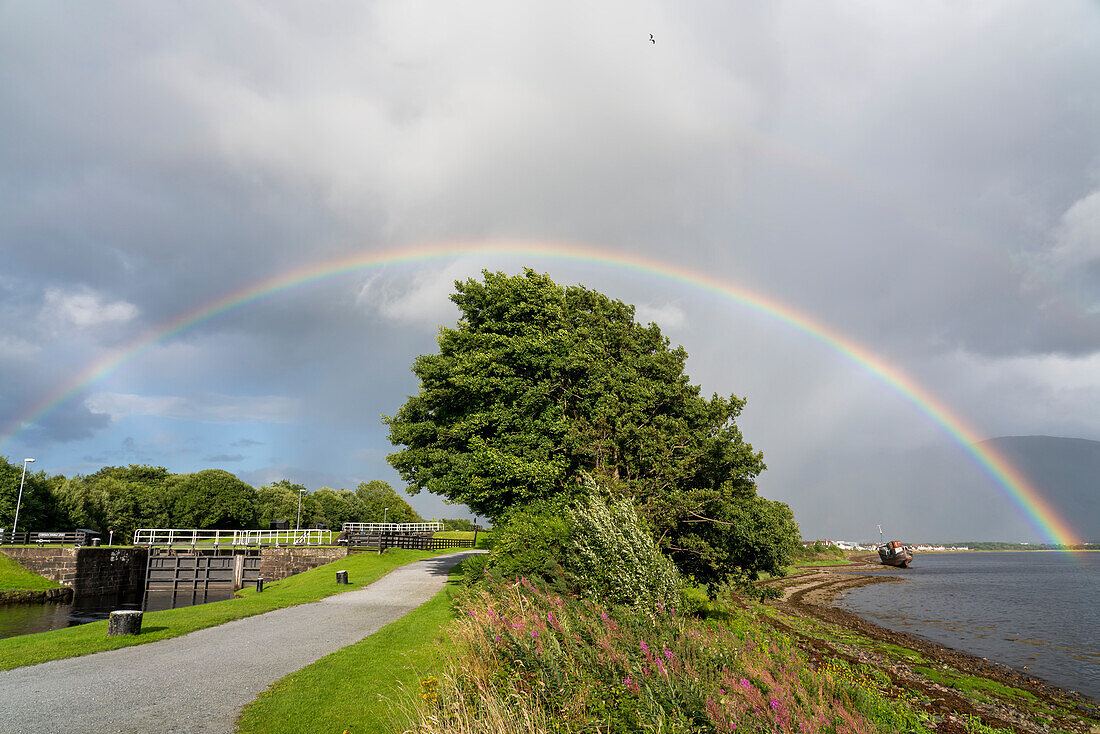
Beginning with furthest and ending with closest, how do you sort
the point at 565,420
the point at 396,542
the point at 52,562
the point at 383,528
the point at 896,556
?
the point at 896,556
the point at 383,528
the point at 396,542
the point at 52,562
the point at 565,420

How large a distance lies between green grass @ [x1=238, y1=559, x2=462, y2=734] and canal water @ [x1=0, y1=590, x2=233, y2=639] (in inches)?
846

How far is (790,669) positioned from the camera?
8.48 m

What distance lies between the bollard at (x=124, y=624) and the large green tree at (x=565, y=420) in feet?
42.2

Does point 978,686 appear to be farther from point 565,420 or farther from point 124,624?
point 124,624

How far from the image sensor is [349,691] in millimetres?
11391

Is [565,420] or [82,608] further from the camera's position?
[82,608]

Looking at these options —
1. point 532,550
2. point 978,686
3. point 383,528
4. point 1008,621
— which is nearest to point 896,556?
point 1008,621

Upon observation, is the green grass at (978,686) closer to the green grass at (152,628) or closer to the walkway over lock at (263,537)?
the green grass at (152,628)

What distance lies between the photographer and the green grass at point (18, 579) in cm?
3866

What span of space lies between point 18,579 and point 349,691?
145 ft

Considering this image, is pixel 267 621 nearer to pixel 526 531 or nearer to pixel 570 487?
pixel 526 531

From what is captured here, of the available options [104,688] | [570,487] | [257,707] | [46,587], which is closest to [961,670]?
[570,487]

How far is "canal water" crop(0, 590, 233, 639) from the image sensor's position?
95.0 feet

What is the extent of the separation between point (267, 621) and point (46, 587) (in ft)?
106
